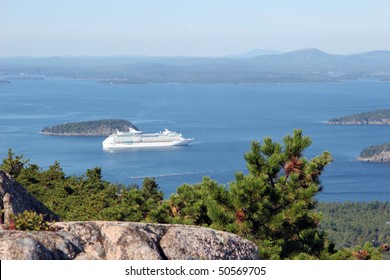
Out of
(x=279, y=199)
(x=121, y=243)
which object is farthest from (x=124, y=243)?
(x=279, y=199)

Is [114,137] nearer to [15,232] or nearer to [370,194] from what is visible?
[370,194]

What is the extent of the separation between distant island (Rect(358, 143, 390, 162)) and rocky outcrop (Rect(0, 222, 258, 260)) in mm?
53061

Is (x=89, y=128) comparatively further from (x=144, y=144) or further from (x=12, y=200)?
(x=12, y=200)

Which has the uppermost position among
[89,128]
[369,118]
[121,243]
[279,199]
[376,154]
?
[121,243]

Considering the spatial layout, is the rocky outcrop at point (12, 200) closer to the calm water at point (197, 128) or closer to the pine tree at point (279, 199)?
the pine tree at point (279, 199)

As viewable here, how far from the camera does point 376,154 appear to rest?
5794 centimetres

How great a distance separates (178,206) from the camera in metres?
8.02

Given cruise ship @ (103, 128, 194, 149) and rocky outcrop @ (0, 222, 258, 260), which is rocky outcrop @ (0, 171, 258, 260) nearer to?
rocky outcrop @ (0, 222, 258, 260)

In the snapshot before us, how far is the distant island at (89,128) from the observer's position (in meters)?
66.1

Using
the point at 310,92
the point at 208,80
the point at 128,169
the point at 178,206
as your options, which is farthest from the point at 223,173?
the point at 208,80

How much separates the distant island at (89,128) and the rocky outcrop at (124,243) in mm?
61980

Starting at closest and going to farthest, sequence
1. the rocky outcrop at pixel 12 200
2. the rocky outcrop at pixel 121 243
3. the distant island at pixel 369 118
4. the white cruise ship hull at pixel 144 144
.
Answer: the rocky outcrop at pixel 121 243 → the rocky outcrop at pixel 12 200 → the white cruise ship hull at pixel 144 144 → the distant island at pixel 369 118

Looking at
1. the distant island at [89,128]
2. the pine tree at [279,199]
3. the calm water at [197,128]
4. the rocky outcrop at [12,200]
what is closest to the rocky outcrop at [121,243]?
the rocky outcrop at [12,200]

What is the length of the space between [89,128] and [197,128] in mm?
10932
